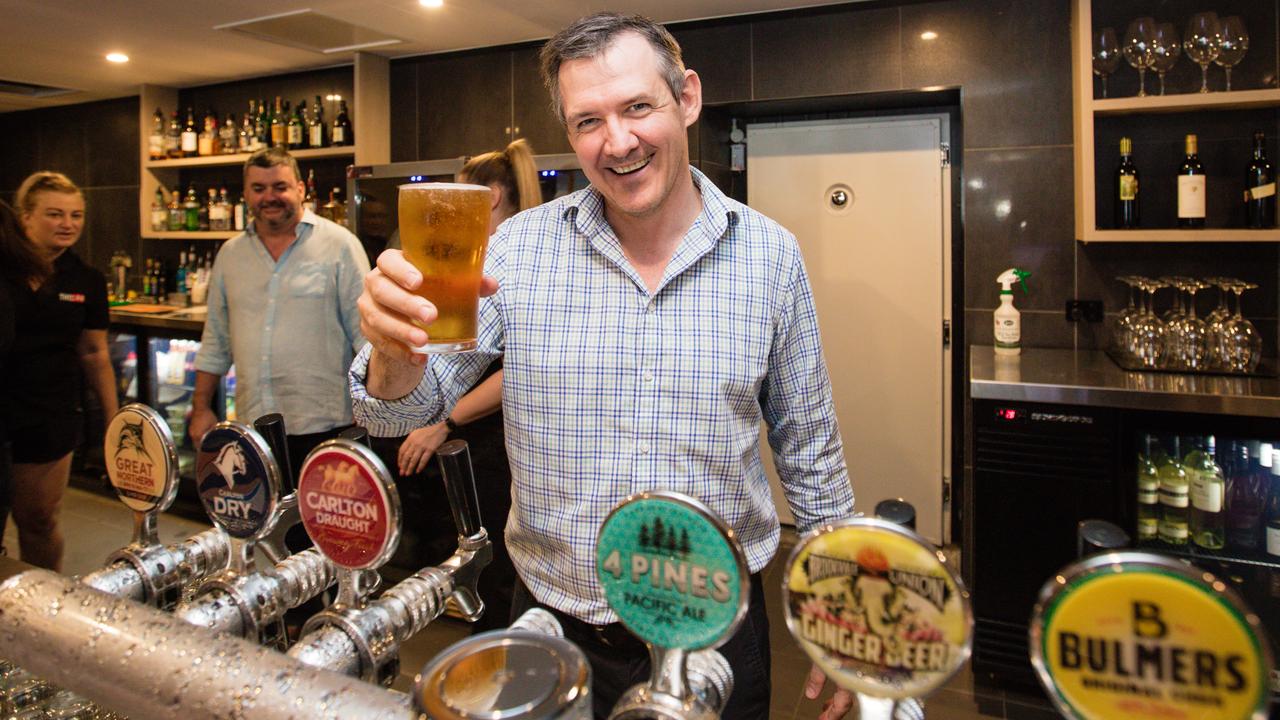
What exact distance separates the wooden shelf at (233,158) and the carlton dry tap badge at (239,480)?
3.98 metres

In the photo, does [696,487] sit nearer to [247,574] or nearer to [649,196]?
[649,196]

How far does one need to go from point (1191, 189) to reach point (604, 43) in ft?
8.61

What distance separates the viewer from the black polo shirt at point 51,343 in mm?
2766

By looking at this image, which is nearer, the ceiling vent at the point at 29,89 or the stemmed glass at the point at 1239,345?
the stemmed glass at the point at 1239,345

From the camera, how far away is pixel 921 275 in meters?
3.81

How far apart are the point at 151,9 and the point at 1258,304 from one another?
15.1 ft

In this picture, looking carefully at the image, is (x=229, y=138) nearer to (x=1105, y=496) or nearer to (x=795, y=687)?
(x=795, y=687)

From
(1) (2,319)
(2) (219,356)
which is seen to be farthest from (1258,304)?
(1) (2,319)

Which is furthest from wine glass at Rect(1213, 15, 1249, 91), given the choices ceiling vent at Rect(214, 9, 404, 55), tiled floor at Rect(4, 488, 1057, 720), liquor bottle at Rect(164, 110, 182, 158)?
liquor bottle at Rect(164, 110, 182, 158)

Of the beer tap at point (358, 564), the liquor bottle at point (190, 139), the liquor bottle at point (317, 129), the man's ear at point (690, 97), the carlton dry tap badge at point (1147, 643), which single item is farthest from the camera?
the liquor bottle at point (190, 139)

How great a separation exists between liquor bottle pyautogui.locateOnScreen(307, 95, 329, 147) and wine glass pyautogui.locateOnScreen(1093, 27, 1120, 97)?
12.6 feet

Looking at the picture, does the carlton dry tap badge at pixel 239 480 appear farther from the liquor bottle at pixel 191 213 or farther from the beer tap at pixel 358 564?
the liquor bottle at pixel 191 213

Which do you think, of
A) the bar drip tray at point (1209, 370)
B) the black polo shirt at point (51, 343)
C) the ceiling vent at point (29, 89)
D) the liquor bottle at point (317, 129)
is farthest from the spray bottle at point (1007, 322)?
the ceiling vent at point (29, 89)

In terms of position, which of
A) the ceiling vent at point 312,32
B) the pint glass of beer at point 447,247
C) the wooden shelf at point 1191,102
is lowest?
the pint glass of beer at point 447,247
